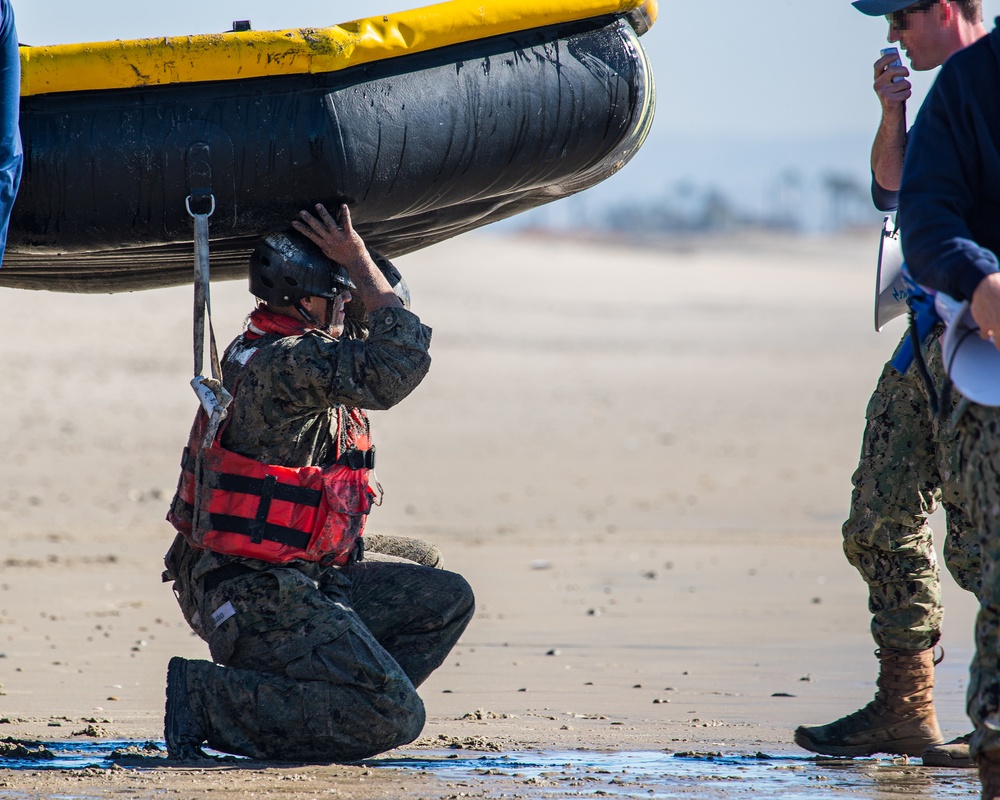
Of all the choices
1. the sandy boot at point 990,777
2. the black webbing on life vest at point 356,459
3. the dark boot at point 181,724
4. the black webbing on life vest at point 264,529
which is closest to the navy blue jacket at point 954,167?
the sandy boot at point 990,777

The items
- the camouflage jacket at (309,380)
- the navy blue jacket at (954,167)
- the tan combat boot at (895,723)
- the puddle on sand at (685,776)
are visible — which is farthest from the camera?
the tan combat boot at (895,723)

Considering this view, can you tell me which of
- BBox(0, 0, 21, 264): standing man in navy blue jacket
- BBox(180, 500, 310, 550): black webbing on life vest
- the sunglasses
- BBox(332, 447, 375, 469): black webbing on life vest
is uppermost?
the sunglasses

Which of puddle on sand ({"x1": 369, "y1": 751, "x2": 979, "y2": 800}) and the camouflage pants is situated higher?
the camouflage pants

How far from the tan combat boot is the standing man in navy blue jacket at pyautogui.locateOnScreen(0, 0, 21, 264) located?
260cm

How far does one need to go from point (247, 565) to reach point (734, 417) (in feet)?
41.0

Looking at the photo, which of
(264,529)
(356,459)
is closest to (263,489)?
(264,529)

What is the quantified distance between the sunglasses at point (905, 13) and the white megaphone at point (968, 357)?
84cm

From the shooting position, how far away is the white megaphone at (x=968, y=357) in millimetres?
2912

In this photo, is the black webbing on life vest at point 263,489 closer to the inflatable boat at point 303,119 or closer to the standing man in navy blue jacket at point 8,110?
the inflatable boat at point 303,119

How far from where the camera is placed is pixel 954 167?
9.66 ft

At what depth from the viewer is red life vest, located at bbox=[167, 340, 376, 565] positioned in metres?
3.96

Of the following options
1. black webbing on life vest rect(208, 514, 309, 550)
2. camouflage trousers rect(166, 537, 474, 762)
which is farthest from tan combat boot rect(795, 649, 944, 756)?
black webbing on life vest rect(208, 514, 309, 550)

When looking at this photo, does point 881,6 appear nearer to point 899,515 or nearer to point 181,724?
point 899,515

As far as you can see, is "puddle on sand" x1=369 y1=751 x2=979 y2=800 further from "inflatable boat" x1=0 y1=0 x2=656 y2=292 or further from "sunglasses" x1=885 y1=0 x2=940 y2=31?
"sunglasses" x1=885 y1=0 x2=940 y2=31
